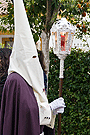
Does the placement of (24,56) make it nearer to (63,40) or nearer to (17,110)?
(17,110)

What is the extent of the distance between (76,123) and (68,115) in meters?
0.25

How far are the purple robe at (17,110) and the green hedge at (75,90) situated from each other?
282 cm

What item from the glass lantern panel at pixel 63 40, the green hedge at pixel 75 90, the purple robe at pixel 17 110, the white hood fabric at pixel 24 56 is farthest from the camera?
the green hedge at pixel 75 90

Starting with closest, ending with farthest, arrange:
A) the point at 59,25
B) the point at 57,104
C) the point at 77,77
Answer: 1. the point at 57,104
2. the point at 59,25
3. the point at 77,77

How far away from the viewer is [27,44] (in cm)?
173

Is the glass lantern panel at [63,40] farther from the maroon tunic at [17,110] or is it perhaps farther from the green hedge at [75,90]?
the maroon tunic at [17,110]

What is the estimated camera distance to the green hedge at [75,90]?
432 centimetres

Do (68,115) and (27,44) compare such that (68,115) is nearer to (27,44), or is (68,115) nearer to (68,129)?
(68,129)

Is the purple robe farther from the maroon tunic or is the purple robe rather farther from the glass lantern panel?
the glass lantern panel

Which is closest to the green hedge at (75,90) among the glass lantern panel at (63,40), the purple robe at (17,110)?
the glass lantern panel at (63,40)

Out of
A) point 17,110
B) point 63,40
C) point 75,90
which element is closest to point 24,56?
point 17,110

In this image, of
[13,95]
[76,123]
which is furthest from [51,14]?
[76,123]

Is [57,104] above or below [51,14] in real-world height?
below

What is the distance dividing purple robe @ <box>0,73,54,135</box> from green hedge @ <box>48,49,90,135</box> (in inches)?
111
